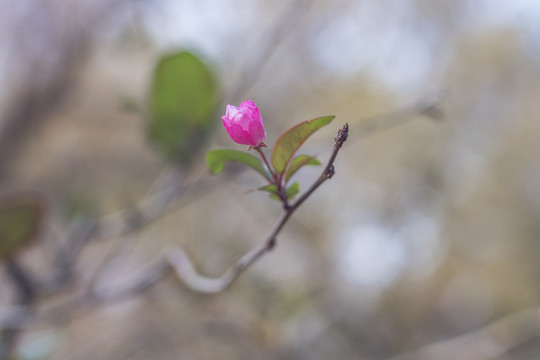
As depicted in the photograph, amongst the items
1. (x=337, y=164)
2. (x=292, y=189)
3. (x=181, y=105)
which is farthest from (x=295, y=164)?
(x=337, y=164)

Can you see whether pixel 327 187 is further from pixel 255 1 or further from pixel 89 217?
pixel 89 217

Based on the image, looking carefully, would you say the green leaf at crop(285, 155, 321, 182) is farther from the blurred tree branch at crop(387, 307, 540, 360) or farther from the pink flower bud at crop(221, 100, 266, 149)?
the blurred tree branch at crop(387, 307, 540, 360)

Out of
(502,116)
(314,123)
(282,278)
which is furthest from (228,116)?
(502,116)

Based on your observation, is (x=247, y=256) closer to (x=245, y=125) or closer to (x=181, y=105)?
(x=245, y=125)

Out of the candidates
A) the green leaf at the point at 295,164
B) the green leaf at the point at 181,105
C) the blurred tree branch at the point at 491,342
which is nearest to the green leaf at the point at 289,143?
the green leaf at the point at 295,164

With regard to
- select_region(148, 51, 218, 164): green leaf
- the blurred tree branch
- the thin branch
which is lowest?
the blurred tree branch

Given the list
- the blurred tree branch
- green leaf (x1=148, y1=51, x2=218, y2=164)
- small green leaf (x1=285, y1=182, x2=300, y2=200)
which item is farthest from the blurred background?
small green leaf (x1=285, y1=182, x2=300, y2=200)

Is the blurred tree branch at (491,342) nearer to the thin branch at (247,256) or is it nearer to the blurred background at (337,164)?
the blurred background at (337,164)
